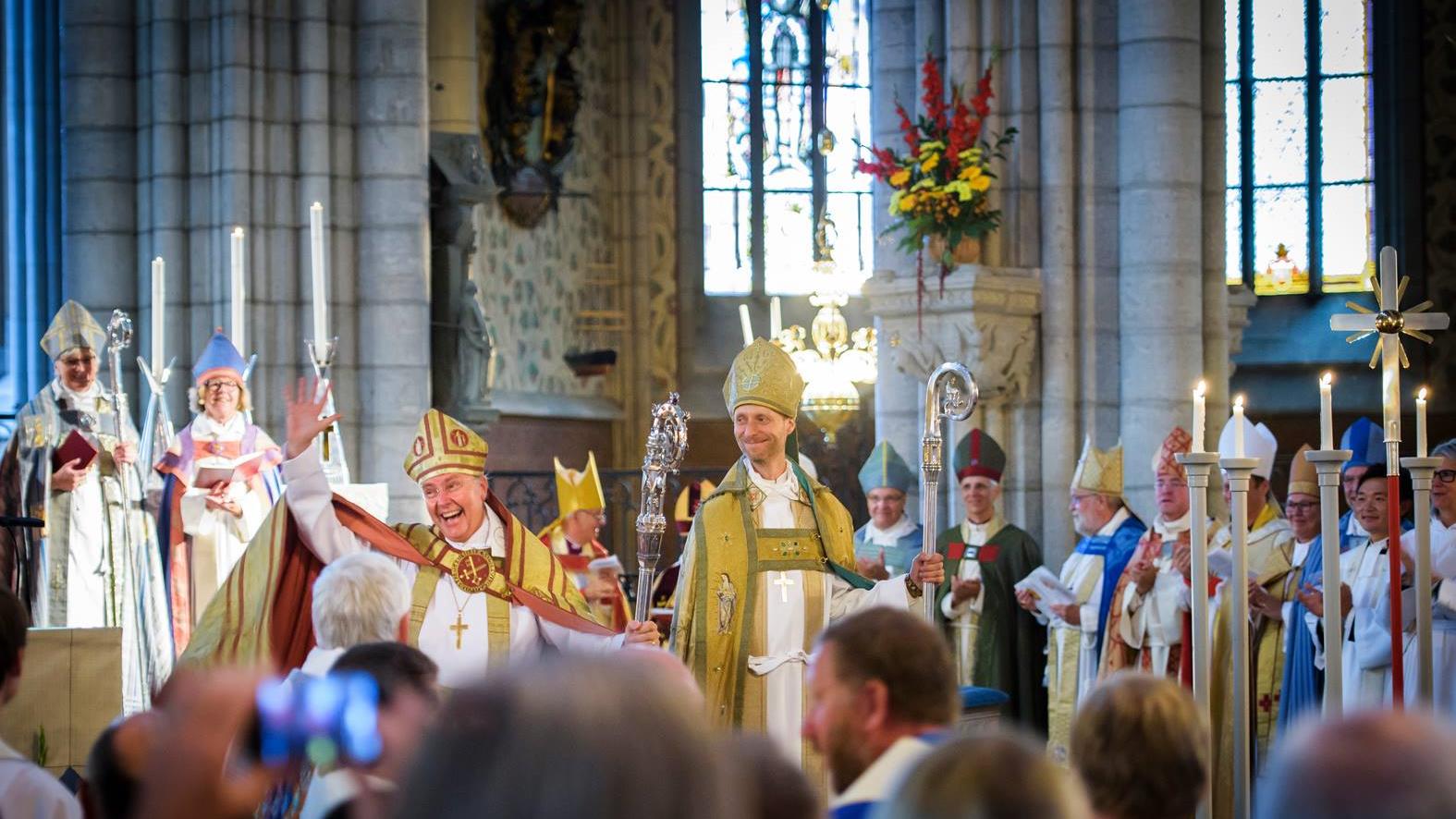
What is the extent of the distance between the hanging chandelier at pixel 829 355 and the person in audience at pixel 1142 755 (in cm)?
1022

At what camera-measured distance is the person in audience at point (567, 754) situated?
151cm

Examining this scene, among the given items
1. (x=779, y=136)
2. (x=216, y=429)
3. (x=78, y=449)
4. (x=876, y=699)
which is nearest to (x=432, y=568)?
(x=876, y=699)

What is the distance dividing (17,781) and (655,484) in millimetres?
2432

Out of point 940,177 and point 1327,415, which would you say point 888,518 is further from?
point 1327,415

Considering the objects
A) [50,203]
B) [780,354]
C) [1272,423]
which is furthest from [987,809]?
[1272,423]

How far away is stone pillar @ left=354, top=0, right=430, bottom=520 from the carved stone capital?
2.20 meters

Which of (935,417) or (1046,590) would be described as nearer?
(935,417)

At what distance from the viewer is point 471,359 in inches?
454

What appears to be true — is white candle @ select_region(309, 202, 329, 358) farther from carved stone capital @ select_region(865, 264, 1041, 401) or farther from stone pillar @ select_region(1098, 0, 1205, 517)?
stone pillar @ select_region(1098, 0, 1205, 517)

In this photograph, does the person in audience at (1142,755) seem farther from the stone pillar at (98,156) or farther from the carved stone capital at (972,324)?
the stone pillar at (98,156)

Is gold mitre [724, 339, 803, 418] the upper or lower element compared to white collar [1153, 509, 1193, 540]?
upper

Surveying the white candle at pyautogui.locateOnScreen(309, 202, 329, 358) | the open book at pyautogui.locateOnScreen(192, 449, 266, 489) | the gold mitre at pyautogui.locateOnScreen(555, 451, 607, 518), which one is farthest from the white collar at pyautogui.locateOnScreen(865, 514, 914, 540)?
the open book at pyautogui.locateOnScreen(192, 449, 266, 489)

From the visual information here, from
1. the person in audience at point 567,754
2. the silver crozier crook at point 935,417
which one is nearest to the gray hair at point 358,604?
the silver crozier crook at point 935,417

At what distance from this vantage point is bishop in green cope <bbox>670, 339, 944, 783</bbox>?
5.60m
